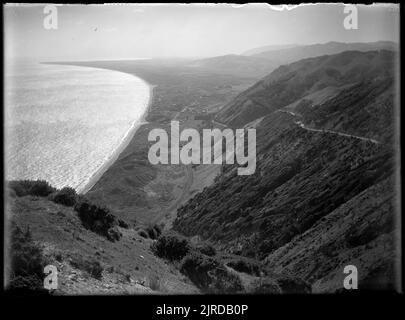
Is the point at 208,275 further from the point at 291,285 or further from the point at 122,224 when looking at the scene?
the point at 122,224

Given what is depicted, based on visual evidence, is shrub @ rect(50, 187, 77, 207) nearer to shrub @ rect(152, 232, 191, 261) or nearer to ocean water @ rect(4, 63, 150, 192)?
ocean water @ rect(4, 63, 150, 192)

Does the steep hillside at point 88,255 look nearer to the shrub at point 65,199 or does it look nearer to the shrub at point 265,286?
the shrub at point 65,199

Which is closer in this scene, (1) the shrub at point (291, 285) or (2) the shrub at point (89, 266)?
(2) the shrub at point (89, 266)

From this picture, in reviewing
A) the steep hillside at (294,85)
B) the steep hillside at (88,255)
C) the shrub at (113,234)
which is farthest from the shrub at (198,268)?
the steep hillside at (294,85)

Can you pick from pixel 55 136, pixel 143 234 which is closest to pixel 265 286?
pixel 143 234

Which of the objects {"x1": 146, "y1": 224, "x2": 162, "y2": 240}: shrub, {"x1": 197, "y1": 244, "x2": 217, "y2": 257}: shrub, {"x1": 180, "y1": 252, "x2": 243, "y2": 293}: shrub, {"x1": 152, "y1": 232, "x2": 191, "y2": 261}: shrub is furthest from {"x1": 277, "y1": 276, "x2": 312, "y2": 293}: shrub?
{"x1": 146, "y1": 224, "x2": 162, "y2": 240}: shrub
